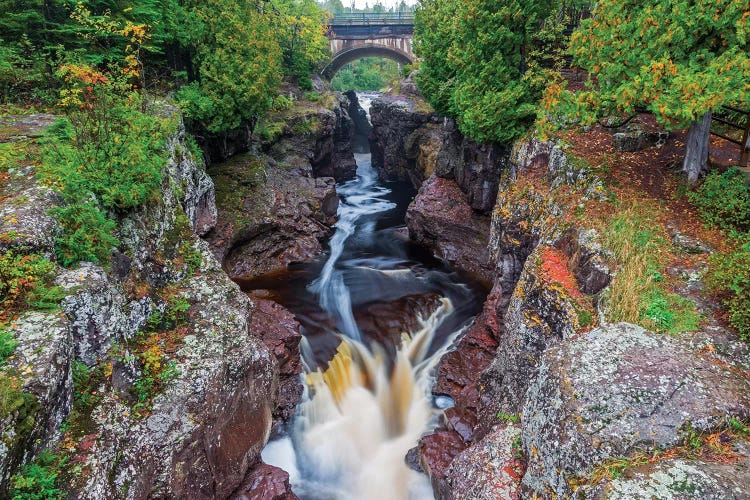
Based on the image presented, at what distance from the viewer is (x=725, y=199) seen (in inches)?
349

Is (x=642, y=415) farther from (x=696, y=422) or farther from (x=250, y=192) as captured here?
(x=250, y=192)

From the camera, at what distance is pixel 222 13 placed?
1664 cm

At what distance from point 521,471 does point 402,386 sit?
6357mm

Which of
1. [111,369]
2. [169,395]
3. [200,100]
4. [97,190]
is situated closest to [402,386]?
[169,395]

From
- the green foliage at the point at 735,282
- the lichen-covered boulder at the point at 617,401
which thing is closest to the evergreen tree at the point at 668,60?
the green foliage at the point at 735,282

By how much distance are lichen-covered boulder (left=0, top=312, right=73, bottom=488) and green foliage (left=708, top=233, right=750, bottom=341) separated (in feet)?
33.1

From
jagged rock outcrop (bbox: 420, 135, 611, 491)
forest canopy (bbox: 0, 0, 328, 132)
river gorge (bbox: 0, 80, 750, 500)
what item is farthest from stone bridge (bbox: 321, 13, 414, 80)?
jagged rock outcrop (bbox: 420, 135, 611, 491)

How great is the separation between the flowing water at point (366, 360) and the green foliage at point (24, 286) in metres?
7.02

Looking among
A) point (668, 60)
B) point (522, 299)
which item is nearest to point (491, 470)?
point (522, 299)

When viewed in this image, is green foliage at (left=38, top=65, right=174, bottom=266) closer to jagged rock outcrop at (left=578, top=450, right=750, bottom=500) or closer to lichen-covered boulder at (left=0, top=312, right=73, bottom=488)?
lichen-covered boulder at (left=0, top=312, right=73, bottom=488)

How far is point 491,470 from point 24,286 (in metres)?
7.98

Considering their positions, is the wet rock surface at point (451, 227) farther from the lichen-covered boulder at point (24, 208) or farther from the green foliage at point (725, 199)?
the lichen-covered boulder at point (24, 208)

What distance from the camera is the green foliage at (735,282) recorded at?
6508 mm

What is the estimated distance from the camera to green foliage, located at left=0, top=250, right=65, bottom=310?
609cm
